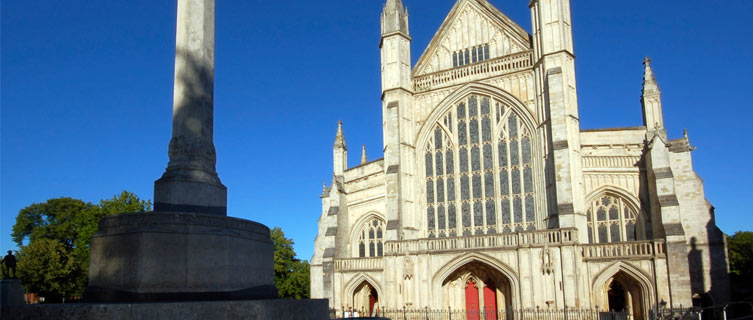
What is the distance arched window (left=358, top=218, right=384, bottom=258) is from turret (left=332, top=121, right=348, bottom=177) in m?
Answer: 3.61

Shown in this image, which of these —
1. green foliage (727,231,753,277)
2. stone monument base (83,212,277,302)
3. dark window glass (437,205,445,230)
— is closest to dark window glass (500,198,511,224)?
dark window glass (437,205,445,230)

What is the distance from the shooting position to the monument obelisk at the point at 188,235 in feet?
26.5

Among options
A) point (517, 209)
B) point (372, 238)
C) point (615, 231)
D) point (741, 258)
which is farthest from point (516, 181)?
point (741, 258)

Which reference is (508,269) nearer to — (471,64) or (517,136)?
(517,136)

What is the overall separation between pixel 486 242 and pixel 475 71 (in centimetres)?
952

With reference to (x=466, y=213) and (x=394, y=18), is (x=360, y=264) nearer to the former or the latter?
(x=466, y=213)

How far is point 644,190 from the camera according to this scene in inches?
1145

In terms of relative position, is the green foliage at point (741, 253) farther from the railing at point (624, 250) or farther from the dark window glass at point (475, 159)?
the dark window glass at point (475, 159)

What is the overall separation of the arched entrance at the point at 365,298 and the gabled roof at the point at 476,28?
1203 centimetres

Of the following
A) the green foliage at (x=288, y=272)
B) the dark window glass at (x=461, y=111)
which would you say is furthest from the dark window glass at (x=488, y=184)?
the green foliage at (x=288, y=272)

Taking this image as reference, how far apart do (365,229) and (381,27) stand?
456 inches

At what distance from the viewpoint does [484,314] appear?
97.1 ft

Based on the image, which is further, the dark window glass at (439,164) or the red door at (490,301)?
the dark window glass at (439,164)

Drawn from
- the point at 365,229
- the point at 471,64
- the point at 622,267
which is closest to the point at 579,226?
the point at 622,267
